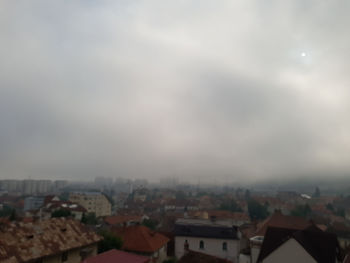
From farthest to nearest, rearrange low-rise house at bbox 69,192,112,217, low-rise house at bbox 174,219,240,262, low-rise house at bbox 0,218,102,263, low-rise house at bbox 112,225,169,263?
1. low-rise house at bbox 69,192,112,217
2. low-rise house at bbox 174,219,240,262
3. low-rise house at bbox 112,225,169,263
4. low-rise house at bbox 0,218,102,263

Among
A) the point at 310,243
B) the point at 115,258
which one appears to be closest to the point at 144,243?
the point at 115,258

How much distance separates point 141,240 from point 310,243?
1530cm

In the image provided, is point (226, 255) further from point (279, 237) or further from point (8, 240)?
point (8, 240)

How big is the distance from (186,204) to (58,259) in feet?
345

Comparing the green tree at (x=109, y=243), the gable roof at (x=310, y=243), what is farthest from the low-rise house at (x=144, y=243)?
the gable roof at (x=310, y=243)

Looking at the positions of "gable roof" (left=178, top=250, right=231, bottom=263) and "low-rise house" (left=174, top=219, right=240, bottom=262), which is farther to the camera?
"low-rise house" (left=174, top=219, right=240, bottom=262)

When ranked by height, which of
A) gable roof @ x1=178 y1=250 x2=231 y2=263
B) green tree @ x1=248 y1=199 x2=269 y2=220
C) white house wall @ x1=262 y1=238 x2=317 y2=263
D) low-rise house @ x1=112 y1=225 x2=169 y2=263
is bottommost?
green tree @ x1=248 y1=199 x2=269 y2=220

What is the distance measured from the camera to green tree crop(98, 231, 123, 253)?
24.9 m

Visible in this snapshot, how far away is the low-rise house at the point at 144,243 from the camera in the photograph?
1051 inches

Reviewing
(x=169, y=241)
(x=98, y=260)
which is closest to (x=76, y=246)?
(x=98, y=260)

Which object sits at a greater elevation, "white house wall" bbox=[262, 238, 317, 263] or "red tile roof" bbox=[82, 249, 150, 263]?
"red tile roof" bbox=[82, 249, 150, 263]

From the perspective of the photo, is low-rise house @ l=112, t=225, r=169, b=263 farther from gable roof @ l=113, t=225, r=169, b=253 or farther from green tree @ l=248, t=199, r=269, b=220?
green tree @ l=248, t=199, r=269, b=220

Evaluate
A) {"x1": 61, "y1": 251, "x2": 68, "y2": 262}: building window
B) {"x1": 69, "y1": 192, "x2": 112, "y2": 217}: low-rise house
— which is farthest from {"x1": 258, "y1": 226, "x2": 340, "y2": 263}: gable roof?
{"x1": 69, "y1": 192, "x2": 112, "y2": 217}: low-rise house

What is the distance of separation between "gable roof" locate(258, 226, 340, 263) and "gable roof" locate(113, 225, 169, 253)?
10148 mm
